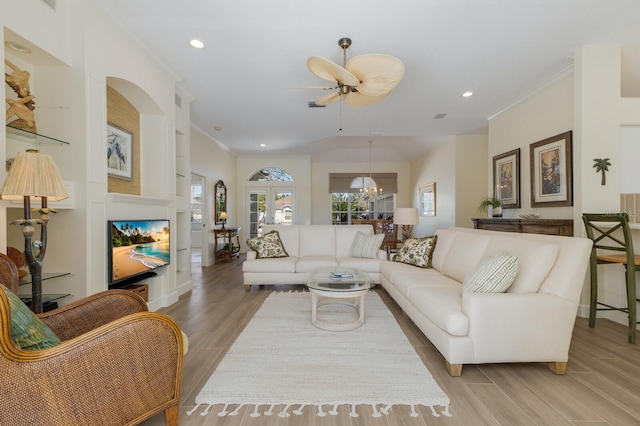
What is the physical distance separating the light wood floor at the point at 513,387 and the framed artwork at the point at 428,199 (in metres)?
4.75

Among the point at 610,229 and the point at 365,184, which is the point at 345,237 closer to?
the point at 610,229

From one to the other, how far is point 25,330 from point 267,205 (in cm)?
714

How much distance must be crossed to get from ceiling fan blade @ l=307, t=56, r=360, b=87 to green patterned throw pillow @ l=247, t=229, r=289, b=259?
256 centimetres

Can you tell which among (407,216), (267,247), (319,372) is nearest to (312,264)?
(267,247)

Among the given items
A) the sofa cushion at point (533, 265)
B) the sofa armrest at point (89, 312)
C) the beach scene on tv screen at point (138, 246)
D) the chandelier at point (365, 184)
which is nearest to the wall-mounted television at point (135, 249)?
→ the beach scene on tv screen at point (138, 246)

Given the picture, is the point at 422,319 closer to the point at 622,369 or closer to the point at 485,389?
the point at 485,389

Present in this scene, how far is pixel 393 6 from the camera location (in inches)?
89.9

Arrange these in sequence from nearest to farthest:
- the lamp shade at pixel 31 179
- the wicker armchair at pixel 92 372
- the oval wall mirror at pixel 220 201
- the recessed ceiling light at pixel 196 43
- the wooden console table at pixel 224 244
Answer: the wicker armchair at pixel 92 372
the lamp shade at pixel 31 179
the recessed ceiling light at pixel 196 43
the wooden console table at pixel 224 244
the oval wall mirror at pixel 220 201

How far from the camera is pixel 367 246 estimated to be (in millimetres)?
4168

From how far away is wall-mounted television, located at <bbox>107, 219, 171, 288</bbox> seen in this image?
8.16 ft

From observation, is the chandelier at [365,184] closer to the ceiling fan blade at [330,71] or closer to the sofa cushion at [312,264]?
the sofa cushion at [312,264]

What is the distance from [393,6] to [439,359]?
2851mm

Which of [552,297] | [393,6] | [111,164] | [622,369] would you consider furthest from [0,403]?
[622,369]

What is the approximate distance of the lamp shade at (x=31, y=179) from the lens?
5.12ft
